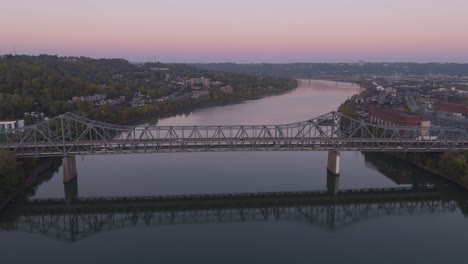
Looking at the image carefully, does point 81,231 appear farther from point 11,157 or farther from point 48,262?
point 11,157

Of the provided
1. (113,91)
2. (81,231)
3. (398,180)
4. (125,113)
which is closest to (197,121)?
(125,113)

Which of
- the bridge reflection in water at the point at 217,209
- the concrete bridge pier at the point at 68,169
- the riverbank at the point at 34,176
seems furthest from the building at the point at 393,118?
the riverbank at the point at 34,176

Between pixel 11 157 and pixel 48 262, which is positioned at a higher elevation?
pixel 11 157

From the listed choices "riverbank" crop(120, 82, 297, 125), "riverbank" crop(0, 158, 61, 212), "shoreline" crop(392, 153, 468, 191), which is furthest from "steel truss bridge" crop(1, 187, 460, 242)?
"riverbank" crop(120, 82, 297, 125)

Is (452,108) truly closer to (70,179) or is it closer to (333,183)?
(333,183)

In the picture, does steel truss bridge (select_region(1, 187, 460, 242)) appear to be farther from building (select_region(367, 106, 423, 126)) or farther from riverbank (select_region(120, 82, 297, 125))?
riverbank (select_region(120, 82, 297, 125))
